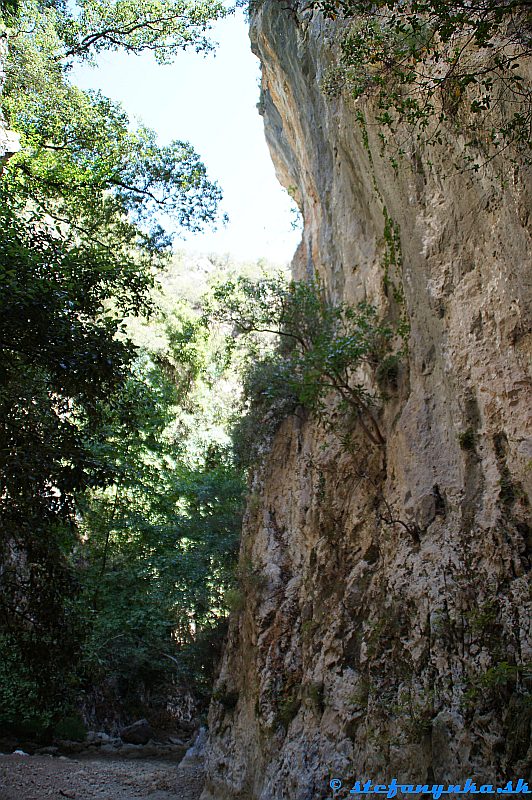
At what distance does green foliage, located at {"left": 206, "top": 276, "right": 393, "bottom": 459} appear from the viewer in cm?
1009

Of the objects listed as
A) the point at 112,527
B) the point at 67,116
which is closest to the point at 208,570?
the point at 112,527

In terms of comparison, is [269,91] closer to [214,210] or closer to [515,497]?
[214,210]

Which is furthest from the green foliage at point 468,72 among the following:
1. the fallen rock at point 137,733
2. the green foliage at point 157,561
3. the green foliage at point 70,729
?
the fallen rock at point 137,733

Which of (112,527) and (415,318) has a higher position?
(415,318)

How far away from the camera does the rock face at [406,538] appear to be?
244 inches

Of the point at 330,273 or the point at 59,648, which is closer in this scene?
the point at 59,648

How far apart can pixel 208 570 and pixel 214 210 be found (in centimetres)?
868

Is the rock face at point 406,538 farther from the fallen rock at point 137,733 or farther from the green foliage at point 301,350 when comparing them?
the fallen rock at point 137,733

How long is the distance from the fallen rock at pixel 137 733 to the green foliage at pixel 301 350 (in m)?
8.52

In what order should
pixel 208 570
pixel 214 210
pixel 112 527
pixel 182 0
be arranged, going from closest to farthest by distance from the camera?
1. pixel 214 210
2. pixel 182 0
3. pixel 208 570
4. pixel 112 527

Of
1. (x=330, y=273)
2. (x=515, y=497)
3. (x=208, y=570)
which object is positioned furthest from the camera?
(x=208, y=570)

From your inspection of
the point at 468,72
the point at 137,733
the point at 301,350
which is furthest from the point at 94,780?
the point at 468,72

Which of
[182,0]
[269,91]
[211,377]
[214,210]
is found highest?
[269,91]

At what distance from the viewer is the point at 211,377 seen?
24812mm
